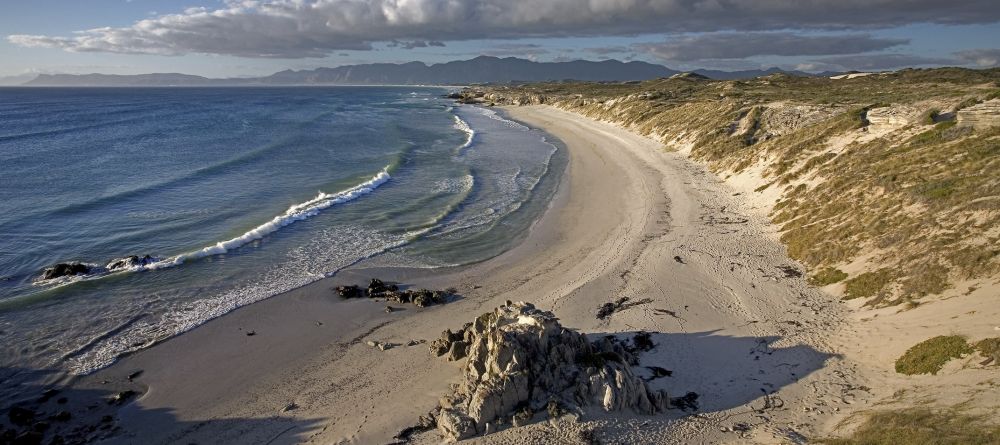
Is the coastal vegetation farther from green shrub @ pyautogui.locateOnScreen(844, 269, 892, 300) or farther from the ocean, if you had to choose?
the ocean

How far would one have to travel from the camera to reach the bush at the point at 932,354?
11.9 m

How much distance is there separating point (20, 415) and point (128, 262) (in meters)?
9.50

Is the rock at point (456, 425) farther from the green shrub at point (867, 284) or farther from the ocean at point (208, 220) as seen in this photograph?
the green shrub at point (867, 284)

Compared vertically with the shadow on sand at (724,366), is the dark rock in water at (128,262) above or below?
above

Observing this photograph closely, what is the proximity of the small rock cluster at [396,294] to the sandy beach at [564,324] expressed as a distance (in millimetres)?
419

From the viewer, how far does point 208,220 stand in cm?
2641

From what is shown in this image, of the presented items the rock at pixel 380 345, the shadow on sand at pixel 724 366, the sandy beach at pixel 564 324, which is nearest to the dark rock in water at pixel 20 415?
the sandy beach at pixel 564 324

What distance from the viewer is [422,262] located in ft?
71.6

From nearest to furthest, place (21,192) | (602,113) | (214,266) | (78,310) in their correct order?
(78,310), (214,266), (21,192), (602,113)

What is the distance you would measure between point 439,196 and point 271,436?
22036mm

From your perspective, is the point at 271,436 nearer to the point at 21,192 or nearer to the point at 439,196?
the point at 439,196

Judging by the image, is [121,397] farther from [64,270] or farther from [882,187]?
[882,187]

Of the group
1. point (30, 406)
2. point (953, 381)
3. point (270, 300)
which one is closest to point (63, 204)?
point (270, 300)

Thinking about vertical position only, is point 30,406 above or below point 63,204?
below
